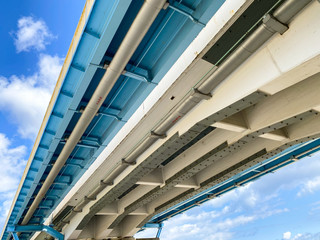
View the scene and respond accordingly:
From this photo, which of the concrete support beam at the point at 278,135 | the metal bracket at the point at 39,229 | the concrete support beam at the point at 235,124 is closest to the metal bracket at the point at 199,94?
the concrete support beam at the point at 235,124

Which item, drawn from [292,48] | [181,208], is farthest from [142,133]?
[181,208]

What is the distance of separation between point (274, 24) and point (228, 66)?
0.96 m

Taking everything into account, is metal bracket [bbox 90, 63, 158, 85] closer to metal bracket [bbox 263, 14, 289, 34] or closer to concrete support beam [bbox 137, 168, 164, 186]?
metal bracket [bbox 263, 14, 289, 34]

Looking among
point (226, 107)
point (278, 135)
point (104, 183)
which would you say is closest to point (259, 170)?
point (278, 135)

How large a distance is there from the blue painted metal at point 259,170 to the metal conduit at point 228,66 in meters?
4.56

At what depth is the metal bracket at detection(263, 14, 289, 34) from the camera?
128 inches

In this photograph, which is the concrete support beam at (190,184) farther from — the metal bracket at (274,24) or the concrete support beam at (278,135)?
the metal bracket at (274,24)

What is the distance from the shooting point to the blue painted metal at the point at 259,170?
7879 millimetres

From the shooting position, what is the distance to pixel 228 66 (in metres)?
4.02

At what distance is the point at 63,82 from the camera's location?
5113 mm

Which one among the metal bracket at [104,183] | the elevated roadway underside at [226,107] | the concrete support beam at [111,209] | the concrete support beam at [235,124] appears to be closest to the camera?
the elevated roadway underside at [226,107]

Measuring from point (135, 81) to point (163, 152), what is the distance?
2.26m

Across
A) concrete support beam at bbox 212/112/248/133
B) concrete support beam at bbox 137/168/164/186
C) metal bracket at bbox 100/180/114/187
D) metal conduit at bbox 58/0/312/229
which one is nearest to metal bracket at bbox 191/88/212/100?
metal conduit at bbox 58/0/312/229

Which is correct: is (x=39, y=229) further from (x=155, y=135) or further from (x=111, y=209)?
(x=155, y=135)
